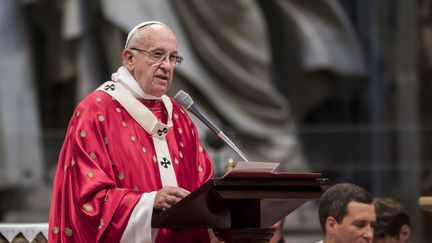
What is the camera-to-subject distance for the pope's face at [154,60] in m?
5.73

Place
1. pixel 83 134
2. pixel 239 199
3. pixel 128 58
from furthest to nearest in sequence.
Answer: pixel 128 58, pixel 83 134, pixel 239 199

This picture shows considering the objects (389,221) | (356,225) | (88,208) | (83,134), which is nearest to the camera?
(88,208)

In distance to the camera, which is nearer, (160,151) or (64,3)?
(160,151)

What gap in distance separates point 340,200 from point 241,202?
1353 millimetres

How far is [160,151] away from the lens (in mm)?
5832

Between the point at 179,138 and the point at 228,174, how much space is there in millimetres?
802

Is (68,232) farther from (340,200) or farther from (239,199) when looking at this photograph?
(340,200)

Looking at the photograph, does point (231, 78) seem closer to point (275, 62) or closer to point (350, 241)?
point (275, 62)

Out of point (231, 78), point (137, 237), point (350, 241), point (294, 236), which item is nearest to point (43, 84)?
point (231, 78)

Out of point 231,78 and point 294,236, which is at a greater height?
point 231,78

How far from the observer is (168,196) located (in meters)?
5.38

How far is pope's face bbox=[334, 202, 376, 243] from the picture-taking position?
21.6ft

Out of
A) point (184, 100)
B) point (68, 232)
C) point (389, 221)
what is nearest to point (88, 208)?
point (68, 232)

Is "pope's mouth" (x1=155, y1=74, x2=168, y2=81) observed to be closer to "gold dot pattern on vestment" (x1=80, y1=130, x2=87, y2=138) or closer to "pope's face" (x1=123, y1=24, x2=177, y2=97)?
"pope's face" (x1=123, y1=24, x2=177, y2=97)
